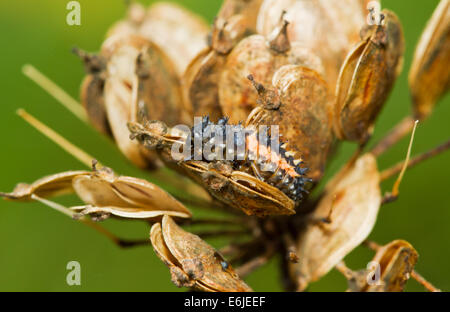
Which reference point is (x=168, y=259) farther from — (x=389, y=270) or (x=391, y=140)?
(x=391, y=140)

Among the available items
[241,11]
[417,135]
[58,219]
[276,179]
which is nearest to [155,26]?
[241,11]

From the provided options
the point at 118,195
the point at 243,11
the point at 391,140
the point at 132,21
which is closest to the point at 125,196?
the point at 118,195

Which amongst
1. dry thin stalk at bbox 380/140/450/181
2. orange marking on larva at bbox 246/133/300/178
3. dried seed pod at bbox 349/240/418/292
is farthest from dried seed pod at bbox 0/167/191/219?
dry thin stalk at bbox 380/140/450/181

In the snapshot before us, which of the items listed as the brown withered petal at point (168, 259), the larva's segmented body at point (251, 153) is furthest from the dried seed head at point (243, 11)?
the brown withered petal at point (168, 259)

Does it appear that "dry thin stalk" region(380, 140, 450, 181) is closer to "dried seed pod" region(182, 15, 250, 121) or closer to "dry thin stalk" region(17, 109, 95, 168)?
"dried seed pod" region(182, 15, 250, 121)

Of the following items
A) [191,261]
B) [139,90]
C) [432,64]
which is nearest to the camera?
[191,261]
